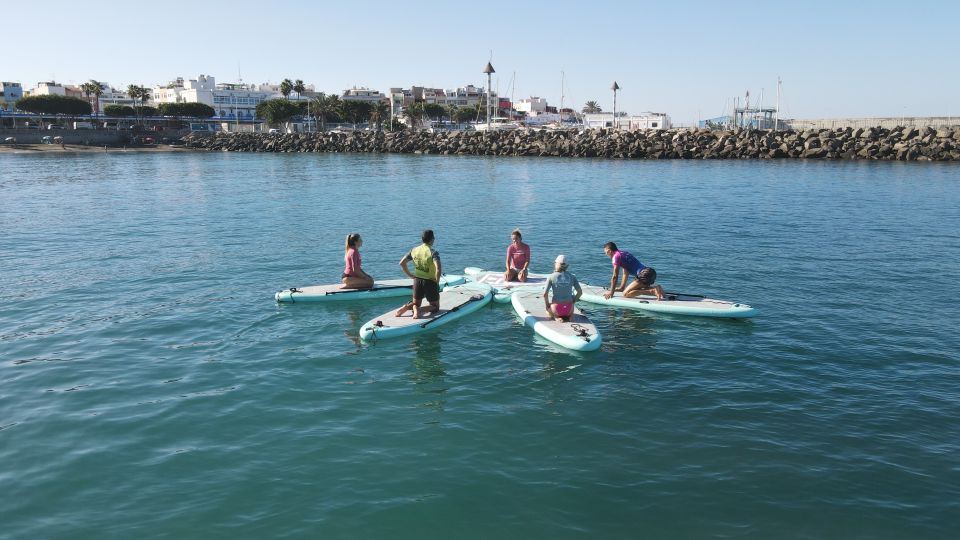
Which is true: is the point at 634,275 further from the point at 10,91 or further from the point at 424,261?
the point at 10,91

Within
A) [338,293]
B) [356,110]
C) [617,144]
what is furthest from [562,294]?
[356,110]

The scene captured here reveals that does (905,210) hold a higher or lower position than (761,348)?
higher

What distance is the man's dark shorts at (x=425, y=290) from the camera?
18062 millimetres

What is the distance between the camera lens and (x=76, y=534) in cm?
946

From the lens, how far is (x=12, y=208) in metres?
43.5

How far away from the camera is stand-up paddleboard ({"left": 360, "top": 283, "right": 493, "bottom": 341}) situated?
57.4 feet

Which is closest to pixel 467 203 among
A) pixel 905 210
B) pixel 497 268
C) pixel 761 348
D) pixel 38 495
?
pixel 497 268

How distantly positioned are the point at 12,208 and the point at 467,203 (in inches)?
1200

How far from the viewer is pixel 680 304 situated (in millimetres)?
19500

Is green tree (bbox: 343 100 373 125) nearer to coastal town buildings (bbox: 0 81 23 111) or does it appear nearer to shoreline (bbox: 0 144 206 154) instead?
shoreline (bbox: 0 144 206 154)

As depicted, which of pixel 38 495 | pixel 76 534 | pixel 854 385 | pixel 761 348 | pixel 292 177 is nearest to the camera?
pixel 76 534

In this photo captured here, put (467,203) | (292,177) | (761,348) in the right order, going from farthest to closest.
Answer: (292,177) → (467,203) → (761,348)

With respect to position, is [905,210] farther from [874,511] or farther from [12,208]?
[12,208]

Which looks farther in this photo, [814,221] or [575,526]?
[814,221]
